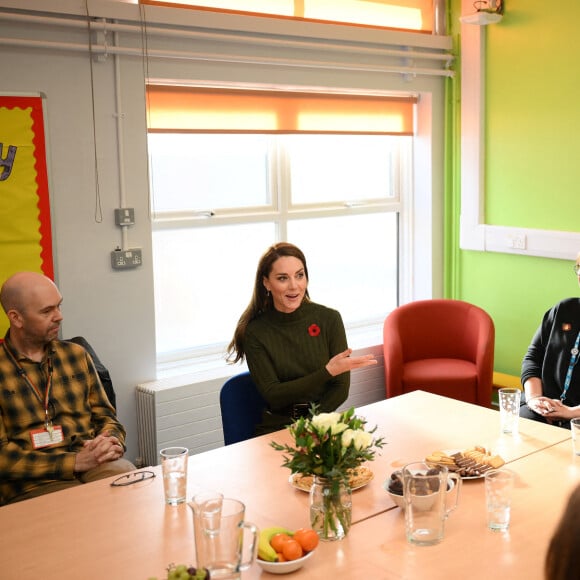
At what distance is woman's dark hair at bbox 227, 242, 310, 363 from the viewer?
3.54 m

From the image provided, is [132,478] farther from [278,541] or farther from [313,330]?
[313,330]

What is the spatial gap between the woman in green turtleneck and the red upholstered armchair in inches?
53.3

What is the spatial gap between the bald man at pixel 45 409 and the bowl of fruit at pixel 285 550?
116 centimetres

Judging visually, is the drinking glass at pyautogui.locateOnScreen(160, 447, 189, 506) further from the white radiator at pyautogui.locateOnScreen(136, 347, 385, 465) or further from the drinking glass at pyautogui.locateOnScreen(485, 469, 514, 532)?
the white radiator at pyautogui.locateOnScreen(136, 347, 385, 465)

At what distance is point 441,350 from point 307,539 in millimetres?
3306

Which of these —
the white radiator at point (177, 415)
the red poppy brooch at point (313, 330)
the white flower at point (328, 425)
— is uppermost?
the red poppy brooch at point (313, 330)

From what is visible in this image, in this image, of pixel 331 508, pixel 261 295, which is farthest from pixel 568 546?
pixel 261 295

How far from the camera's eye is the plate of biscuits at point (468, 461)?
2555mm

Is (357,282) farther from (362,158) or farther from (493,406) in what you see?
(493,406)

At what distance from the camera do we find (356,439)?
216 cm

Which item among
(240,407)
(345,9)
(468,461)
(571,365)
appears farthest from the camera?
(345,9)

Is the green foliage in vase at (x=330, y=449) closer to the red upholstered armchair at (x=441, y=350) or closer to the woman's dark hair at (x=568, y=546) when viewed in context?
the woman's dark hair at (x=568, y=546)

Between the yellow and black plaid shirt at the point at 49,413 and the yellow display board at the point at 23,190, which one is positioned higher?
the yellow display board at the point at 23,190

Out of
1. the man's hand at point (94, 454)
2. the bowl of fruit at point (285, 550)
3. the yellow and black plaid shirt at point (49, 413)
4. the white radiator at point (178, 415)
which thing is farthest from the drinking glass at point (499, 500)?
the white radiator at point (178, 415)
